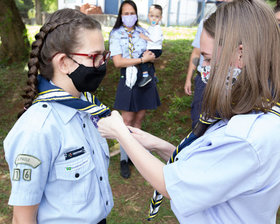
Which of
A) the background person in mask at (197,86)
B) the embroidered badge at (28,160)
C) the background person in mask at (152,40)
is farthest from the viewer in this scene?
the background person in mask at (152,40)

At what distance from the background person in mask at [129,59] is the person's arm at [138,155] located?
7.24 ft

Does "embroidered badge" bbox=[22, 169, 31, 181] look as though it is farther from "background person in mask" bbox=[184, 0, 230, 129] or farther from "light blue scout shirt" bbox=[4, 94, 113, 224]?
"background person in mask" bbox=[184, 0, 230, 129]

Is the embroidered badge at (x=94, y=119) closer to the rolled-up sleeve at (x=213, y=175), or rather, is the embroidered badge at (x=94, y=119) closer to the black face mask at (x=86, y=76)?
the black face mask at (x=86, y=76)

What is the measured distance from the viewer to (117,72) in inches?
279

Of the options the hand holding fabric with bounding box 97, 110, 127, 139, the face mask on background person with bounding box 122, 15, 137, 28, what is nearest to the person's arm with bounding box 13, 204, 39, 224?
the hand holding fabric with bounding box 97, 110, 127, 139

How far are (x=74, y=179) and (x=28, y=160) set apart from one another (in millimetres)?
310

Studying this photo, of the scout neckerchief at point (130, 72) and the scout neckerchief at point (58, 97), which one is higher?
the scout neckerchief at point (58, 97)

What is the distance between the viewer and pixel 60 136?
5.04ft

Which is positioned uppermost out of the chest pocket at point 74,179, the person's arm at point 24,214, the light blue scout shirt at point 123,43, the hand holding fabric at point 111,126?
the light blue scout shirt at point 123,43

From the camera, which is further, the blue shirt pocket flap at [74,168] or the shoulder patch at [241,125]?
the blue shirt pocket flap at [74,168]

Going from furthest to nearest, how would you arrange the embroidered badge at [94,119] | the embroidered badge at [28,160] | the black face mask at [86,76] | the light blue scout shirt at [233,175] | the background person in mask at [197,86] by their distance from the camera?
the background person in mask at [197,86] < the embroidered badge at [94,119] < the black face mask at [86,76] < the embroidered badge at [28,160] < the light blue scout shirt at [233,175]

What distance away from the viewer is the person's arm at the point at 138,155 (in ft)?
4.56

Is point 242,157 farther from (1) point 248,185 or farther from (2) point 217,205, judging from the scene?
(2) point 217,205

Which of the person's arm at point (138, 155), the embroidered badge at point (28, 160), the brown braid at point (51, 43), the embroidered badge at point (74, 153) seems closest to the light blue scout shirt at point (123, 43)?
the brown braid at point (51, 43)
